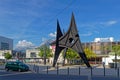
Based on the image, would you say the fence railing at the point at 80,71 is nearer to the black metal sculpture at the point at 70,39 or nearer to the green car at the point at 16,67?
the green car at the point at 16,67

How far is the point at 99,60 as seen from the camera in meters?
134

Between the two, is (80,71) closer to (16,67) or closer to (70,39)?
(16,67)

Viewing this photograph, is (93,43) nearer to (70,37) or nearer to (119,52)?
(119,52)

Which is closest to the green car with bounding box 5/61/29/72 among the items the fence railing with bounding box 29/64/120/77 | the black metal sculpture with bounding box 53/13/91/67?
the fence railing with bounding box 29/64/120/77

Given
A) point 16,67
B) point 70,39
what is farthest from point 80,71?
point 70,39

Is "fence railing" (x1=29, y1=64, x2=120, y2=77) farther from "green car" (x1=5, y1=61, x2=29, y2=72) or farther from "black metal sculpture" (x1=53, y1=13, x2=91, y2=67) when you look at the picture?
"black metal sculpture" (x1=53, y1=13, x2=91, y2=67)

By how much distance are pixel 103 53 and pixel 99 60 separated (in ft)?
21.2

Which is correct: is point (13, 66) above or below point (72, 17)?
below

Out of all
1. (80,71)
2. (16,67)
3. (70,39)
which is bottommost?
(80,71)

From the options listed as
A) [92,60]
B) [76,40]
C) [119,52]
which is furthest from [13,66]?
[92,60]

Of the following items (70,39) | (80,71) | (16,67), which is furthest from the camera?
(70,39)

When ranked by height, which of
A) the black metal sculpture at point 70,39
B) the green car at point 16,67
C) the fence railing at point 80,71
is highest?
the black metal sculpture at point 70,39

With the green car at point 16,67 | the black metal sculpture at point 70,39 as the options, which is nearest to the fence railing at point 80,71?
the green car at point 16,67

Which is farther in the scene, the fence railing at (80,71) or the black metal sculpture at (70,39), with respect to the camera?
the black metal sculpture at (70,39)
